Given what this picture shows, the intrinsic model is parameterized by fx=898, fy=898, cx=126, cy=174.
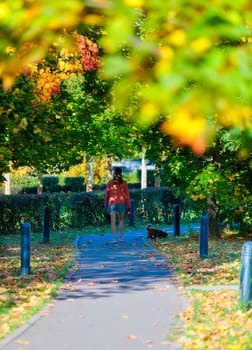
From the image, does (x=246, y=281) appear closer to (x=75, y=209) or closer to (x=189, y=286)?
(x=189, y=286)

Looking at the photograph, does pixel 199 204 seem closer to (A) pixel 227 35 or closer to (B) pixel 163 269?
(B) pixel 163 269

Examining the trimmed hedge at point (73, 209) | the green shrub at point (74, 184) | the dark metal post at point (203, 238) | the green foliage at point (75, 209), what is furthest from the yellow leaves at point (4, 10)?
the green shrub at point (74, 184)

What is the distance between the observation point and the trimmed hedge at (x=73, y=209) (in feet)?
92.2

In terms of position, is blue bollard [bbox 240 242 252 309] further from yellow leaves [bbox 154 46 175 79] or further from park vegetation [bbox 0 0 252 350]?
yellow leaves [bbox 154 46 175 79]

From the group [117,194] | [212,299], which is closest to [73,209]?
[117,194]

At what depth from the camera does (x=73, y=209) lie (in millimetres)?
30641

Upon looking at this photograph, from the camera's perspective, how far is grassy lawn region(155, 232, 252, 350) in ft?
29.9

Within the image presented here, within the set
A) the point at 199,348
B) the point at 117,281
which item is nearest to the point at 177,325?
the point at 199,348

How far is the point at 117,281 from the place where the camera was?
14.3m

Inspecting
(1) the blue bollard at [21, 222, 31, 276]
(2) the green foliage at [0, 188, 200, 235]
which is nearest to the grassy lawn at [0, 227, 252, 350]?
(1) the blue bollard at [21, 222, 31, 276]

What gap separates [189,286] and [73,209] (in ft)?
57.0

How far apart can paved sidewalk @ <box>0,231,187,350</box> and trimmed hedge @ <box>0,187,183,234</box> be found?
1069 centimetres

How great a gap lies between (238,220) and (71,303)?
1287cm

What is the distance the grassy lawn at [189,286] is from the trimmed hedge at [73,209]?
4.44 m
